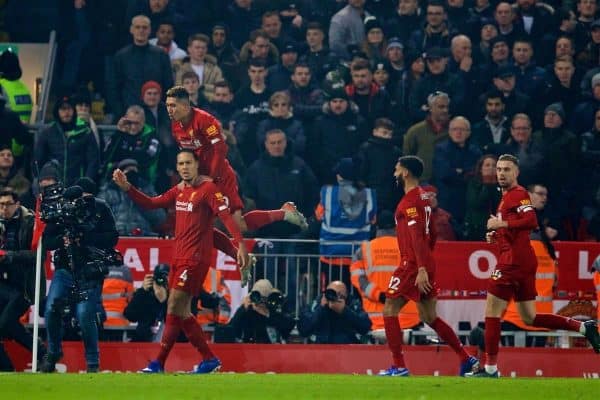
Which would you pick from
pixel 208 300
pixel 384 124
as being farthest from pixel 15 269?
pixel 384 124

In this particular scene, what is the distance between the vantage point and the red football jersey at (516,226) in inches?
686

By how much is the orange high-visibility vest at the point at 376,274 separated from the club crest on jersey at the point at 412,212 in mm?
2946

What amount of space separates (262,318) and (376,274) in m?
1.51

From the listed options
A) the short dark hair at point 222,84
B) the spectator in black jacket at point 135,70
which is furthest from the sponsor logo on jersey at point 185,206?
the spectator in black jacket at point 135,70

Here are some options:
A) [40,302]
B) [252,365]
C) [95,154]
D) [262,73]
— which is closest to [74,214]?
[40,302]

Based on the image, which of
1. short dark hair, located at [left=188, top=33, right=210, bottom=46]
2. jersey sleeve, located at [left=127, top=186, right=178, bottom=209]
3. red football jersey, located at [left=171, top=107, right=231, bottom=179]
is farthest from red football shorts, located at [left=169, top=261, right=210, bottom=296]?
short dark hair, located at [left=188, top=33, right=210, bottom=46]

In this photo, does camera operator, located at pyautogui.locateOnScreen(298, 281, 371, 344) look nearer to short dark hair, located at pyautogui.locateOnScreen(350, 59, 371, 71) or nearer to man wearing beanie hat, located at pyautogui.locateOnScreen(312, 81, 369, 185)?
man wearing beanie hat, located at pyautogui.locateOnScreen(312, 81, 369, 185)

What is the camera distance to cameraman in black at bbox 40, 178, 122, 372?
18.2 m

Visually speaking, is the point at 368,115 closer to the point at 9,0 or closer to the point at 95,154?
the point at 95,154

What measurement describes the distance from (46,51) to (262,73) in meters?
4.46

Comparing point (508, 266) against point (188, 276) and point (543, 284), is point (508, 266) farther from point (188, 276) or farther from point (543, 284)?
point (543, 284)

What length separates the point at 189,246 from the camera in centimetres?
1766

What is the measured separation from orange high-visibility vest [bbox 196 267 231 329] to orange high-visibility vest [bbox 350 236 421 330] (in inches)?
62.3

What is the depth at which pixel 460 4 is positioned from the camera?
26422mm
